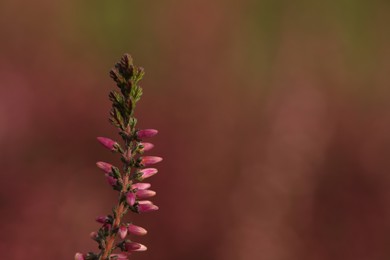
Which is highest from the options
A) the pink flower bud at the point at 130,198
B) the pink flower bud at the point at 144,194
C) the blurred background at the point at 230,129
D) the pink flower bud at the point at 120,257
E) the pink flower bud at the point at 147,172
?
the blurred background at the point at 230,129

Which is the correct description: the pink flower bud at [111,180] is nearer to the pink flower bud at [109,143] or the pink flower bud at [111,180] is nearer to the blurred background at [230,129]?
the pink flower bud at [109,143]

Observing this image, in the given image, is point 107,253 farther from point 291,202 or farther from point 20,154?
point 20,154

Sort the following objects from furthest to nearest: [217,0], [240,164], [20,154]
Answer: [217,0] → [240,164] → [20,154]

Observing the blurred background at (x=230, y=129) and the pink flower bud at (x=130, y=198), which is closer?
the pink flower bud at (x=130, y=198)

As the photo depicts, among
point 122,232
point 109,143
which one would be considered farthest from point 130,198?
point 109,143

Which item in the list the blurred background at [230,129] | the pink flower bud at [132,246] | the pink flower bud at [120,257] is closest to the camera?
the pink flower bud at [120,257]

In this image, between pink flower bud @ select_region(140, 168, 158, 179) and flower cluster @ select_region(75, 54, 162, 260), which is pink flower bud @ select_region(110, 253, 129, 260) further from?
pink flower bud @ select_region(140, 168, 158, 179)

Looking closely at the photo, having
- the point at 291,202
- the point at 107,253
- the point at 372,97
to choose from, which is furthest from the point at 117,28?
the point at 107,253

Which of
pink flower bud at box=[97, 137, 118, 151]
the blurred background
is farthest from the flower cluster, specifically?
the blurred background

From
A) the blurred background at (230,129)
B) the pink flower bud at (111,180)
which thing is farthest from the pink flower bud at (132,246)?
the blurred background at (230,129)
